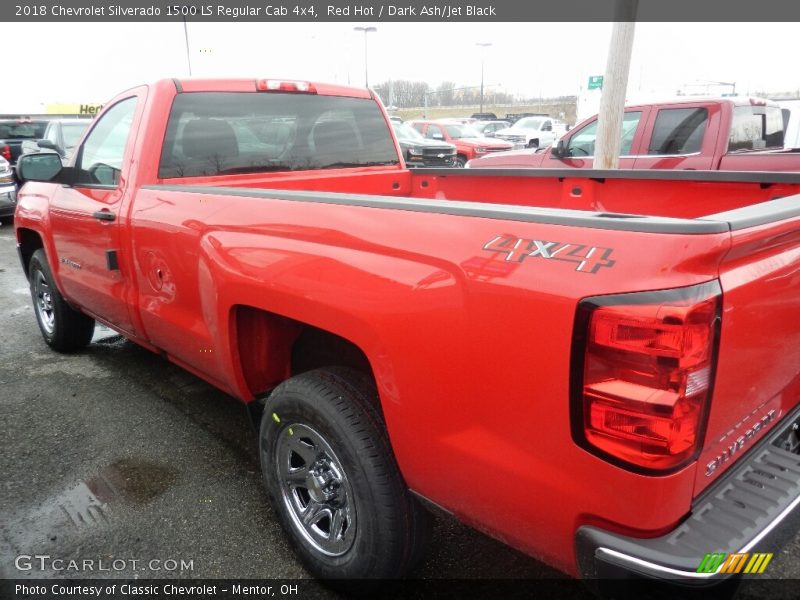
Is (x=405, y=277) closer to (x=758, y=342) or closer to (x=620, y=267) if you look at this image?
(x=620, y=267)

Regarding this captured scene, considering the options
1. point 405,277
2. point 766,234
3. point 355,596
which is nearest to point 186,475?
point 355,596

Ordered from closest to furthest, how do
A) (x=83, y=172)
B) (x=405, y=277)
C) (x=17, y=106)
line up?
1. (x=405, y=277)
2. (x=83, y=172)
3. (x=17, y=106)

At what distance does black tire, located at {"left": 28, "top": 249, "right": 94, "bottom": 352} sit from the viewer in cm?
434

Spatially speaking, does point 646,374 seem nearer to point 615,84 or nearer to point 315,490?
point 315,490

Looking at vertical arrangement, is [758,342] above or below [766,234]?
below

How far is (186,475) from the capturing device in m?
2.99

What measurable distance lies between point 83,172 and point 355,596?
3013 millimetres

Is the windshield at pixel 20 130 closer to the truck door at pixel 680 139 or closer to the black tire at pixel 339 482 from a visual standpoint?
the truck door at pixel 680 139

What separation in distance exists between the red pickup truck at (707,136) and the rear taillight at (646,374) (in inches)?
228

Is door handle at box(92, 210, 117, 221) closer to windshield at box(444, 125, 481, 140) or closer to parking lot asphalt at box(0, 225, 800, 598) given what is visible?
parking lot asphalt at box(0, 225, 800, 598)

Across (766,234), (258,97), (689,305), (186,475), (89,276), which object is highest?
(258,97)

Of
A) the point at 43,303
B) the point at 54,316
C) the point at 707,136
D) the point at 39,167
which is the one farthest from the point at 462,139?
the point at 39,167

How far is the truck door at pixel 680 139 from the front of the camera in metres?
6.58

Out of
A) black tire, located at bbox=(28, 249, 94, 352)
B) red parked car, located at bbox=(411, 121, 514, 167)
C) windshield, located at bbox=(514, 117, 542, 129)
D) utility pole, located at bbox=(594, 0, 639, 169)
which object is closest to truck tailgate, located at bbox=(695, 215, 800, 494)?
black tire, located at bbox=(28, 249, 94, 352)
